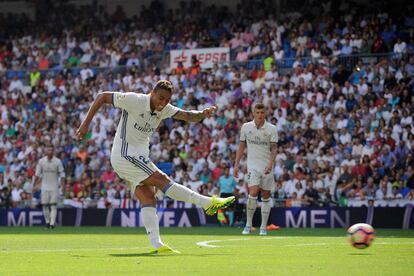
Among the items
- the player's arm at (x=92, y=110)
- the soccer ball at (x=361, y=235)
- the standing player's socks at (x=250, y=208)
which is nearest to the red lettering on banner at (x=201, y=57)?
the standing player's socks at (x=250, y=208)

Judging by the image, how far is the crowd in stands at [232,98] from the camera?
27359mm

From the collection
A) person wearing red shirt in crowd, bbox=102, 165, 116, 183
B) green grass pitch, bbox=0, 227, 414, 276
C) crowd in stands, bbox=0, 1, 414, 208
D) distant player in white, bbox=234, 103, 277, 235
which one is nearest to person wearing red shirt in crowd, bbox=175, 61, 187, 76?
crowd in stands, bbox=0, 1, 414, 208

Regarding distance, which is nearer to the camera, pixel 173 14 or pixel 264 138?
pixel 264 138

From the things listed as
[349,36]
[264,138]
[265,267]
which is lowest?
[265,267]

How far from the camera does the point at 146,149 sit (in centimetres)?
1331

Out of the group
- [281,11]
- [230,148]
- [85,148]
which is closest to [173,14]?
[281,11]

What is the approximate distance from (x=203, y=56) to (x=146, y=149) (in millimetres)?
21399

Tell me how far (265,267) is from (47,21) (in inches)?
1314

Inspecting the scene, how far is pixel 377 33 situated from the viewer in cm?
3108

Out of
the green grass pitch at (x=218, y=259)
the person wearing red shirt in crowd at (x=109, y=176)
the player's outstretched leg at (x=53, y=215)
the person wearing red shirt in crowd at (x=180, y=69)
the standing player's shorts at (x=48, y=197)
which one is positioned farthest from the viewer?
the person wearing red shirt in crowd at (x=180, y=69)

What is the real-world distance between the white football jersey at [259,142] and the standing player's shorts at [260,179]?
0.10m

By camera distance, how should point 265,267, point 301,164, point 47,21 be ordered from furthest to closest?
point 47,21 < point 301,164 < point 265,267

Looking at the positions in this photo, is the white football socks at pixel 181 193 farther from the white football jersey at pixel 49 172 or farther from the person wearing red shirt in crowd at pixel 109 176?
the person wearing red shirt in crowd at pixel 109 176

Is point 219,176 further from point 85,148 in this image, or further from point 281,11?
point 281,11
